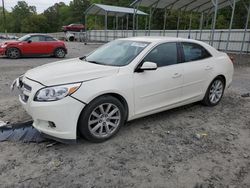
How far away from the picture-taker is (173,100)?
15.2 feet

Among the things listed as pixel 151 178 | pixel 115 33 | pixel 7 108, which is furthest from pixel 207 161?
pixel 115 33

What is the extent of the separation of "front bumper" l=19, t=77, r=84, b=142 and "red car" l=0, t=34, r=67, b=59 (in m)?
11.2

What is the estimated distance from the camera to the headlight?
331cm

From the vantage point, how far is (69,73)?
367 centimetres

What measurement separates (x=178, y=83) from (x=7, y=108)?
349 centimetres

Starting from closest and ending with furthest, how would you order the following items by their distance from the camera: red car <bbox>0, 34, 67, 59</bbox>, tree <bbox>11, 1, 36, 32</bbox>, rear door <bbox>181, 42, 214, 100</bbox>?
rear door <bbox>181, 42, 214, 100</bbox> < red car <bbox>0, 34, 67, 59</bbox> < tree <bbox>11, 1, 36, 32</bbox>

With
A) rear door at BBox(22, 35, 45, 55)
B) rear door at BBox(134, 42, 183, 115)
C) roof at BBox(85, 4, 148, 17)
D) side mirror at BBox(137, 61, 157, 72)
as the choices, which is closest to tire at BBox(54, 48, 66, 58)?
rear door at BBox(22, 35, 45, 55)

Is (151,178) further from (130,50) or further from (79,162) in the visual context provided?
(130,50)

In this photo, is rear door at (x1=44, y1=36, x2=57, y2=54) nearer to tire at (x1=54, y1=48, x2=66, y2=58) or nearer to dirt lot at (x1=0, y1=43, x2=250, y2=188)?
tire at (x1=54, y1=48, x2=66, y2=58)

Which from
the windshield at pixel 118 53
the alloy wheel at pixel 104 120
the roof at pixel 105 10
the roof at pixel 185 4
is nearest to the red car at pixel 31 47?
the roof at pixel 185 4

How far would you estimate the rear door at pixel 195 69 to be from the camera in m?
4.78

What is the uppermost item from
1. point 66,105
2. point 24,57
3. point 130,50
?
point 130,50

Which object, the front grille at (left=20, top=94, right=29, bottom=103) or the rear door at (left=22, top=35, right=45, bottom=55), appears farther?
the rear door at (left=22, top=35, right=45, bottom=55)

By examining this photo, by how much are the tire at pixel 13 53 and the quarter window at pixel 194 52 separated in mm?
11234
